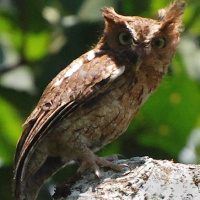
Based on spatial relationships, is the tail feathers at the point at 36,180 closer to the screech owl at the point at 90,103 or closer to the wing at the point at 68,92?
the screech owl at the point at 90,103

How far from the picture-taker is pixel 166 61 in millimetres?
6906

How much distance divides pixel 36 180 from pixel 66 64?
944mm

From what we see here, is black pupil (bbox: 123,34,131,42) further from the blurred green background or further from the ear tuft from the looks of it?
the blurred green background

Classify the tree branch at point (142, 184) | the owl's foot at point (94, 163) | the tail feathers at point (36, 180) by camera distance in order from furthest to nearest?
the tail feathers at point (36, 180) → the owl's foot at point (94, 163) → the tree branch at point (142, 184)

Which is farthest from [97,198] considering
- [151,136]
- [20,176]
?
[151,136]

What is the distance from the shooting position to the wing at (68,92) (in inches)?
249

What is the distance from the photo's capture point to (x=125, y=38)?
679 cm

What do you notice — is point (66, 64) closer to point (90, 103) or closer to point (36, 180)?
point (90, 103)

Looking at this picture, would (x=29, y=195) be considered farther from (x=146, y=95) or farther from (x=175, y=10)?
(x=175, y=10)

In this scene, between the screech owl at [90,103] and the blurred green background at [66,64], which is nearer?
the screech owl at [90,103]

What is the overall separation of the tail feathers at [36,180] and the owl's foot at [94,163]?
0.85ft

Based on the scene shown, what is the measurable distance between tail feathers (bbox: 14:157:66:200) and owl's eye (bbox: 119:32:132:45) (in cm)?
79

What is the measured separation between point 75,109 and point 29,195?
0.55 m

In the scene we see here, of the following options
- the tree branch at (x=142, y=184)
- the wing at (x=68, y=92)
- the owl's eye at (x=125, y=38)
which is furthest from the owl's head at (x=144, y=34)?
the tree branch at (x=142, y=184)
